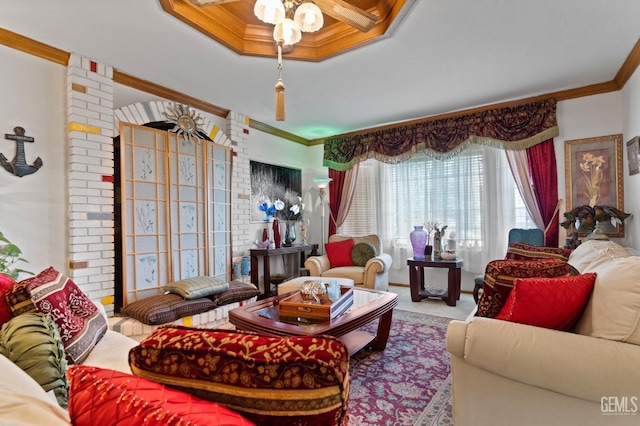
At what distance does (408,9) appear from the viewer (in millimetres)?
2139

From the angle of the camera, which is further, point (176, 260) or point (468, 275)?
point (468, 275)

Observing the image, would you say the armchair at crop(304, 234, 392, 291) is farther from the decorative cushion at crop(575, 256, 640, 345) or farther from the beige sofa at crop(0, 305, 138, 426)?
the beige sofa at crop(0, 305, 138, 426)

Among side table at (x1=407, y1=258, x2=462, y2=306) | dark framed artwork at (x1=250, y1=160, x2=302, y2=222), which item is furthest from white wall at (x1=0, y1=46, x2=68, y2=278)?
side table at (x1=407, y1=258, x2=462, y2=306)

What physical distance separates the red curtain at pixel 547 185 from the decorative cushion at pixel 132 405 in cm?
422

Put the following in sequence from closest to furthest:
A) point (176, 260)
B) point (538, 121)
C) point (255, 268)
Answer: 1. point (176, 260)
2. point (538, 121)
3. point (255, 268)

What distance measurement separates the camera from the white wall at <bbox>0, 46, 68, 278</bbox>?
2.39 m

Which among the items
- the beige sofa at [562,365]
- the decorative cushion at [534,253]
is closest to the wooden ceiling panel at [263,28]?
the beige sofa at [562,365]

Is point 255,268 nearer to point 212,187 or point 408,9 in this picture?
point 212,187

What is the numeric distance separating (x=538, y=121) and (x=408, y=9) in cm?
257

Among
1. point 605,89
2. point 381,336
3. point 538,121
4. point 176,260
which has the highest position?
point 605,89

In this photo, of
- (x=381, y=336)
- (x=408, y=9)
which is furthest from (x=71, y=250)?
(x=408, y=9)

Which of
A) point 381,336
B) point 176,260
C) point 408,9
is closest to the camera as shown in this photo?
point 408,9

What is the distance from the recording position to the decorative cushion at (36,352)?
3.60ft

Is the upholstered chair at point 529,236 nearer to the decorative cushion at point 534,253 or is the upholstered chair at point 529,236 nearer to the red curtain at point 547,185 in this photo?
the red curtain at point 547,185
